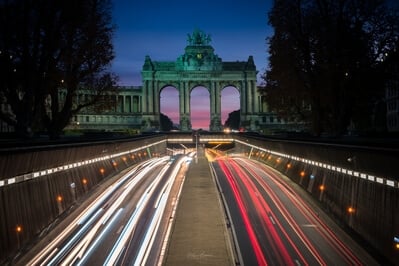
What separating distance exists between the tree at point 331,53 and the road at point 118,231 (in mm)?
22352

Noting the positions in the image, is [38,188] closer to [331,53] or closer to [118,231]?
[118,231]

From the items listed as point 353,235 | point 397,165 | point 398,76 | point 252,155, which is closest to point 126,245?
point 353,235

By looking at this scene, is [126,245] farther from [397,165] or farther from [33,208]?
[397,165]

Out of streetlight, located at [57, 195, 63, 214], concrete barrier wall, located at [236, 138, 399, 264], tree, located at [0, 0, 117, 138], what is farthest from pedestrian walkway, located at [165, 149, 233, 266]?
tree, located at [0, 0, 117, 138]

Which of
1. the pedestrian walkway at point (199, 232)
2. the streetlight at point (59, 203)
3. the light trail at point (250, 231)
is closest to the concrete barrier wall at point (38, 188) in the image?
the streetlight at point (59, 203)

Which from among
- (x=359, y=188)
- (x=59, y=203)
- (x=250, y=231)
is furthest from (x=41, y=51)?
(x=359, y=188)

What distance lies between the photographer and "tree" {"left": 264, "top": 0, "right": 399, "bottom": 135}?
166ft

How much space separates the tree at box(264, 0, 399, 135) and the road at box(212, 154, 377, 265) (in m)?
17.5

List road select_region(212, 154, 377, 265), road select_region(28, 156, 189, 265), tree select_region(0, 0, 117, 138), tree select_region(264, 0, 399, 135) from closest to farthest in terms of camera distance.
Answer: road select_region(28, 156, 189, 265) < road select_region(212, 154, 377, 265) < tree select_region(0, 0, 117, 138) < tree select_region(264, 0, 399, 135)

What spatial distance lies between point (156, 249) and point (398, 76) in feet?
125

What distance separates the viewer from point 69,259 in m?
18.8

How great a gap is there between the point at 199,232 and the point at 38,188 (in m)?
7.25

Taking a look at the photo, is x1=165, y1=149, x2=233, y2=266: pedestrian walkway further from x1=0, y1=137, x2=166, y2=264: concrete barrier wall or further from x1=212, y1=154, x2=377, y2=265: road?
x1=0, y1=137, x2=166, y2=264: concrete barrier wall

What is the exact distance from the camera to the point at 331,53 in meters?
50.6
